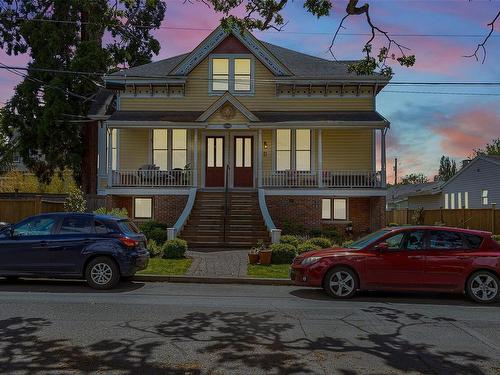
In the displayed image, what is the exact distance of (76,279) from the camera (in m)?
12.5

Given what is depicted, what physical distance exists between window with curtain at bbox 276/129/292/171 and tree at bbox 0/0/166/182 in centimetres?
992

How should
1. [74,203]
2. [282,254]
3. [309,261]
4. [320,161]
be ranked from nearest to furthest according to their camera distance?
[309,261] → [282,254] → [74,203] → [320,161]

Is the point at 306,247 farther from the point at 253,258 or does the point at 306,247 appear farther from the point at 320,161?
the point at 320,161

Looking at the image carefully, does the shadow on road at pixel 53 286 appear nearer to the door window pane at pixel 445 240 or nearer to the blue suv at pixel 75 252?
the blue suv at pixel 75 252

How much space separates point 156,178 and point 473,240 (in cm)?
1508

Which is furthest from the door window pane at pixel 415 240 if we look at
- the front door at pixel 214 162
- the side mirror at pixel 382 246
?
the front door at pixel 214 162

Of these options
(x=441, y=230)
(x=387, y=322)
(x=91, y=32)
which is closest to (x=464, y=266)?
(x=441, y=230)

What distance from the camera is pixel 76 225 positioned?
12.0 m

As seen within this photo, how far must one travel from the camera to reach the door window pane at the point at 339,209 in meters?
24.2

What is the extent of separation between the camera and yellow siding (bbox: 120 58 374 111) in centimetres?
2450

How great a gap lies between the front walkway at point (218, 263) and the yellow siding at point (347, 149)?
8.62 m

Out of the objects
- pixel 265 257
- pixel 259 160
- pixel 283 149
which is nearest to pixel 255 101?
pixel 283 149

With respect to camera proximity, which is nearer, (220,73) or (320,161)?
(320,161)

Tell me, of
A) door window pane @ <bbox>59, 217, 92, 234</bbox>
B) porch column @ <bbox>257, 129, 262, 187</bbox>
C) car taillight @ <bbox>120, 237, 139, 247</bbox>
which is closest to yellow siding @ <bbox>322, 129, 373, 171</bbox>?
porch column @ <bbox>257, 129, 262, 187</bbox>
